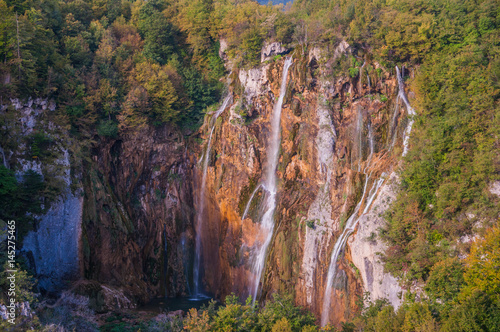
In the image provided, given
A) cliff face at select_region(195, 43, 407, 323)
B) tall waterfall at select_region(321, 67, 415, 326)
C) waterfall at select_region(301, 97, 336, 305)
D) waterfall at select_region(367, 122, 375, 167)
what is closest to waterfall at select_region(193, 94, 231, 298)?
cliff face at select_region(195, 43, 407, 323)

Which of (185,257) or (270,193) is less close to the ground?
(270,193)

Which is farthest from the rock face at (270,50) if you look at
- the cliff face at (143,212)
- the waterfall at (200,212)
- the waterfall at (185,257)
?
the waterfall at (185,257)

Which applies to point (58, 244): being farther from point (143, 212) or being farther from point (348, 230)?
point (348, 230)

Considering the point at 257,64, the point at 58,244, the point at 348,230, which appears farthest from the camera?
the point at 257,64

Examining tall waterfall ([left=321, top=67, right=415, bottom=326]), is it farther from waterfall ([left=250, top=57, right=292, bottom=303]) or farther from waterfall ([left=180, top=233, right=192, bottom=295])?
waterfall ([left=180, top=233, right=192, bottom=295])

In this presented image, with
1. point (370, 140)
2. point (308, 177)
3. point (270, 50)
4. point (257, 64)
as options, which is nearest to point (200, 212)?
point (308, 177)
